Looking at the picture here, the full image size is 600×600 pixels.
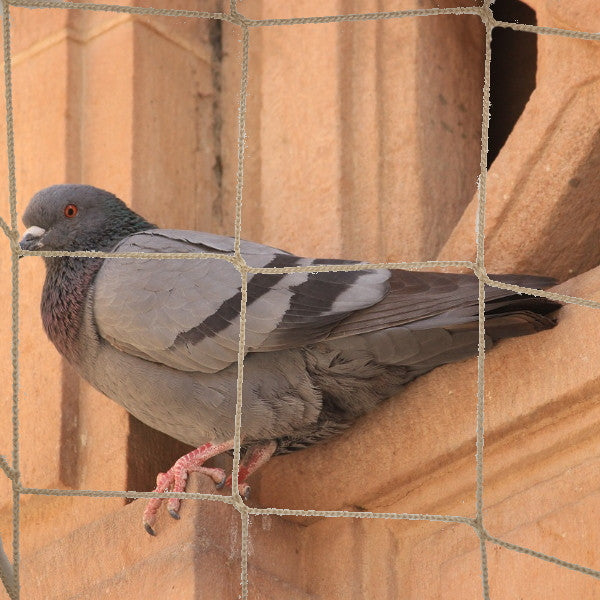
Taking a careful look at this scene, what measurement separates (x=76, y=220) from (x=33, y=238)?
161mm

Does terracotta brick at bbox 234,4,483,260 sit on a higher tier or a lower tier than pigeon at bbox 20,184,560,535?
higher

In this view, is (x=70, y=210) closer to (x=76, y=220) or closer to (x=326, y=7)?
(x=76, y=220)

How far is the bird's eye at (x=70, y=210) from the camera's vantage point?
14.3 feet

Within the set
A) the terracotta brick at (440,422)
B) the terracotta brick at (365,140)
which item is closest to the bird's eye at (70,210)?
the terracotta brick at (365,140)

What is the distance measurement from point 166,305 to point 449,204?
106cm

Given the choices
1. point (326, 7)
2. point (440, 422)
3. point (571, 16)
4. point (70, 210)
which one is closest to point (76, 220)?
point (70, 210)

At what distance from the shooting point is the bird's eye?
435 cm

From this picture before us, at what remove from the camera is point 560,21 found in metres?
3.91

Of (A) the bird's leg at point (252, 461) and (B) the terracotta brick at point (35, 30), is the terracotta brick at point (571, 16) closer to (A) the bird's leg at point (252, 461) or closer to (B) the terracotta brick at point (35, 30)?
(A) the bird's leg at point (252, 461)

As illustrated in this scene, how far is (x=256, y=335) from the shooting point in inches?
147

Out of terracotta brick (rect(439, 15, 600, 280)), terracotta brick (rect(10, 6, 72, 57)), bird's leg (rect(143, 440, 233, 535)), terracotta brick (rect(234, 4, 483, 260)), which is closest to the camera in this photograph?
bird's leg (rect(143, 440, 233, 535))

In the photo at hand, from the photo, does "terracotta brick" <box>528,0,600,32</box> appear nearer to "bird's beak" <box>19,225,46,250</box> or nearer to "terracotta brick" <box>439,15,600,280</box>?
"terracotta brick" <box>439,15,600,280</box>

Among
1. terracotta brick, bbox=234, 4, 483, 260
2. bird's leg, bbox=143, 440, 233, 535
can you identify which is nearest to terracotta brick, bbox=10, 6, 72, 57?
terracotta brick, bbox=234, 4, 483, 260

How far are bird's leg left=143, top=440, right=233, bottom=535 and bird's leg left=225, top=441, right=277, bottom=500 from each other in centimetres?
7
